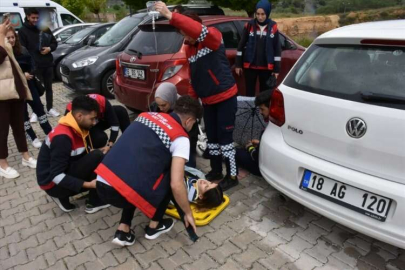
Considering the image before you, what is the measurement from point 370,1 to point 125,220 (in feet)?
126

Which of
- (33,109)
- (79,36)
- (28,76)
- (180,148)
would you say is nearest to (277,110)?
(180,148)

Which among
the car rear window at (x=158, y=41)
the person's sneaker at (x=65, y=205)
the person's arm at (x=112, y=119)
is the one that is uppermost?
the car rear window at (x=158, y=41)

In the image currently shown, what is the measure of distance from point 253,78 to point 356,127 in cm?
227

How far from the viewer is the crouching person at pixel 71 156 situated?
2.55m

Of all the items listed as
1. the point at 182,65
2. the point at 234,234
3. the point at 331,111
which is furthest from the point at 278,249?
the point at 182,65

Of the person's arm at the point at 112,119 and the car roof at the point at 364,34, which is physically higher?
the car roof at the point at 364,34

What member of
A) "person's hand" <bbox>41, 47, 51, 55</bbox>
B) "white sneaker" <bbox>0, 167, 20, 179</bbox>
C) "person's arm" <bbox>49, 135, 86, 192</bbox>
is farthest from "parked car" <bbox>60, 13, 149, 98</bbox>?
"person's arm" <bbox>49, 135, 86, 192</bbox>

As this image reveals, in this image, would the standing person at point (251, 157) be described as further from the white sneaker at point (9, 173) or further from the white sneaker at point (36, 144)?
the white sneaker at point (36, 144)

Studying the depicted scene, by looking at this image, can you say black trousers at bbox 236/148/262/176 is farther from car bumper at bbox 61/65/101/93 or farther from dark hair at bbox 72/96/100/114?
car bumper at bbox 61/65/101/93

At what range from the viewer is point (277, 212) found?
2.87m

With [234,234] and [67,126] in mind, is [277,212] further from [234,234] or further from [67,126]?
[67,126]

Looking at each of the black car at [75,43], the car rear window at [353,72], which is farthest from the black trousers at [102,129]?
the black car at [75,43]

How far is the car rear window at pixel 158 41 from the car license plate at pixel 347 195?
2575mm

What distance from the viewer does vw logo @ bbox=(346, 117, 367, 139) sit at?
195 centimetres
